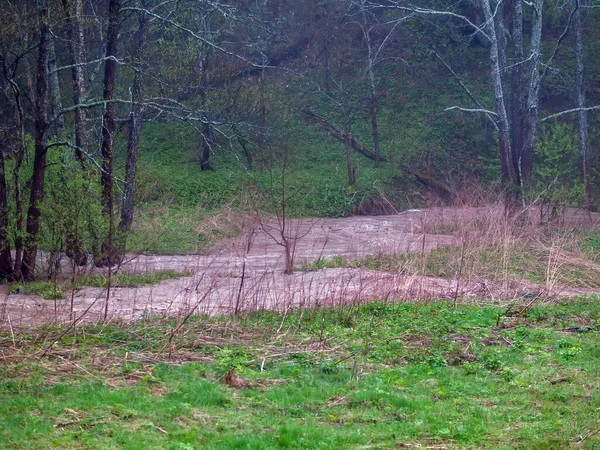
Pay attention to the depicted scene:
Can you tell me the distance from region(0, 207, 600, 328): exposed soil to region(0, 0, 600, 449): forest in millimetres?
98

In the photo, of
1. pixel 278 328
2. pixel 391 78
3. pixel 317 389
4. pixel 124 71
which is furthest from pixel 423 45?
pixel 317 389

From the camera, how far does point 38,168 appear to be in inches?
527

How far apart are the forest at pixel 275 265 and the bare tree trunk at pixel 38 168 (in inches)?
1.6

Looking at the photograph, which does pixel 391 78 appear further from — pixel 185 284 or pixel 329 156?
pixel 185 284

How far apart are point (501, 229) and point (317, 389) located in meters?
10.4

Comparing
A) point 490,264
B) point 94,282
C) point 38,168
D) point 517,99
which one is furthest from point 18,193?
point 517,99

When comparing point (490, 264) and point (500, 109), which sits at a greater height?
point (500, 109)

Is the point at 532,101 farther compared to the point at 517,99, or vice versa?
the point at 517,99

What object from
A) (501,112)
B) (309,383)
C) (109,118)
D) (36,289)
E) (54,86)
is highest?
(501,112)

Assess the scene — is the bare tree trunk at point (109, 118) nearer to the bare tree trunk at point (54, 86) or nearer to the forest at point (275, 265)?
the forest at point (275, 265)

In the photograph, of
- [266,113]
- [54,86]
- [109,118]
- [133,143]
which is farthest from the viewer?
[266,113]

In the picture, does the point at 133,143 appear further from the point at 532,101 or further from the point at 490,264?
the point at 532,101

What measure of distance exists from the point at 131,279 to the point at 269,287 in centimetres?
321

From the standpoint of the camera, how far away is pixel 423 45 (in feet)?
113
